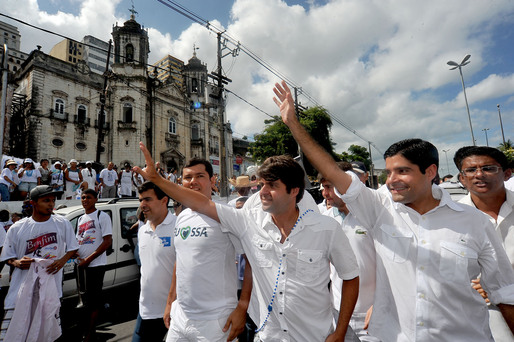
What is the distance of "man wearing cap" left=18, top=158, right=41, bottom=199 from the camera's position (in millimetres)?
9302

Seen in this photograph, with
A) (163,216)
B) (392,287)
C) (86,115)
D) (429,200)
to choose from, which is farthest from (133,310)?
(86,115)

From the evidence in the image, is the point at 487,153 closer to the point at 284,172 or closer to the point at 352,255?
the point at 352,255

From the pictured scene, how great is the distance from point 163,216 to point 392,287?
2478mm

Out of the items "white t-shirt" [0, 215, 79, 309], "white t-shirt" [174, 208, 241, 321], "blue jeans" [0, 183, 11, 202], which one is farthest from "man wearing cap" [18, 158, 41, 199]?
"white t-shirt" [174, 208, 241, 321]

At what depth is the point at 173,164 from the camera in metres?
31.7

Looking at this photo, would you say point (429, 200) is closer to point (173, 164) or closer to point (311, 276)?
point (311, 276)

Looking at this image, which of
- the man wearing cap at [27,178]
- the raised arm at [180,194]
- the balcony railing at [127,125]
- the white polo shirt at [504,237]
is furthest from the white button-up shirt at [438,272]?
the balcony railing at [127,125]

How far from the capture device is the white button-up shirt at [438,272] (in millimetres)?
1616

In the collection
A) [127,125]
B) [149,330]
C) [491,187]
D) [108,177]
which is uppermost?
[127,125]

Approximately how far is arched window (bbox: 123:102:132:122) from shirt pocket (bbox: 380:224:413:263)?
Answer: 98.0 feet

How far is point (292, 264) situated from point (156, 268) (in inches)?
67.4

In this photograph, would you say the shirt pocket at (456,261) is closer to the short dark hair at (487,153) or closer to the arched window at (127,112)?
the short dark hair at (487,153)

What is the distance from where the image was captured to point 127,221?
536 cm

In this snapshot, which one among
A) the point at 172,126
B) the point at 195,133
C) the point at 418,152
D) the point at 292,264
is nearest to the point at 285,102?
the point at 418,152
